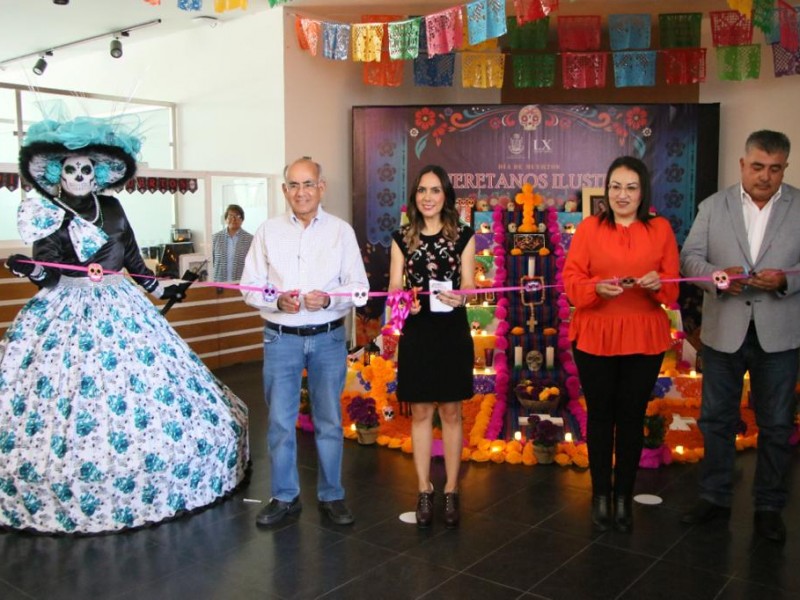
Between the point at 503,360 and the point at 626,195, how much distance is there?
2704mm

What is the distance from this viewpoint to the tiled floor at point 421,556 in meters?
3.10

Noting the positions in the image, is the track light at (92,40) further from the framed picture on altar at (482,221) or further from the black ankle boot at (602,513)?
the black ankle boot at (602,513)

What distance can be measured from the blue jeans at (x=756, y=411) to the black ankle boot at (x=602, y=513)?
0.50m

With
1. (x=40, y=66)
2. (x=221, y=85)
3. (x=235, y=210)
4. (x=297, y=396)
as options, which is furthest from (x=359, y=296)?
(x=40, y=66)

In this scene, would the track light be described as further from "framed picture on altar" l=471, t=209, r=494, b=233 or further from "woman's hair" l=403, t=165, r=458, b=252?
"woman's hair" l=403, t=165, r=458, b=252

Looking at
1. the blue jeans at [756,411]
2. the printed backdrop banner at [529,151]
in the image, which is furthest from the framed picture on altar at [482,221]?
the blue jeans at [756,411]

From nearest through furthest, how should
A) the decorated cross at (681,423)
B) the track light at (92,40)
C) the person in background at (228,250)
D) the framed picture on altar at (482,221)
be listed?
1. the decorated cross at (681,423)
2. the framed picture on altar at (482,221)
3. the person in background at (228,250)
4. the track light at (92,40)

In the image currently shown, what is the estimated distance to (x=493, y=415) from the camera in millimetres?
5527

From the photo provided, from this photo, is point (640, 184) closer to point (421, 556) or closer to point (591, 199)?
point (421, 556)

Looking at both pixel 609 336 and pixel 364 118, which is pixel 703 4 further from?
pixel 609 336

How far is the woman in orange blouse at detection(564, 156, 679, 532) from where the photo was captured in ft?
11.2

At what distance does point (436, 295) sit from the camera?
138 inches

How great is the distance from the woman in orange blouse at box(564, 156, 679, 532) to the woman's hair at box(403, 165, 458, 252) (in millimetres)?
534

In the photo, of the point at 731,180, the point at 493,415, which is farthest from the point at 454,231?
the point at 731,180
